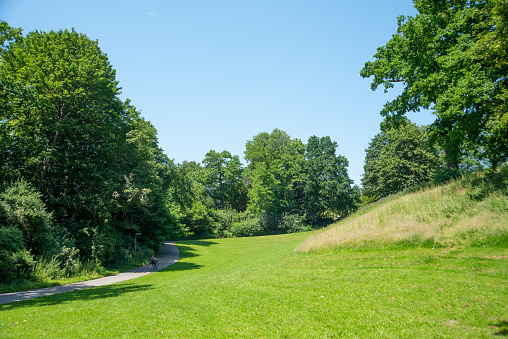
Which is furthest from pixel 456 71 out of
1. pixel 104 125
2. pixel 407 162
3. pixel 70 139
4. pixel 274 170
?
pixel 274 170

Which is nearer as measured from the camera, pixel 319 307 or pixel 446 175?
pixel 319 307

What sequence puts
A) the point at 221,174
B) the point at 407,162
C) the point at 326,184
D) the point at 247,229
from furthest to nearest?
the point at 221,174, the point at 326,184, the point at 247,229, the point at 407,162

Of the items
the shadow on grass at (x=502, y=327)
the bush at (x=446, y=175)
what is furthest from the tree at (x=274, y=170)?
the shadow on grass at (x=502, y=327)

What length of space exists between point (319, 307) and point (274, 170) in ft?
193

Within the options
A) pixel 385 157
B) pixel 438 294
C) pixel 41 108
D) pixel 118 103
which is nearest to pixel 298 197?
pixel 385 157

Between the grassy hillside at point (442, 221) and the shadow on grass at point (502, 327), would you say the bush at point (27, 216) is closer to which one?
the grassy hillside at point (442, 221)

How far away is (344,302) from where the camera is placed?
27.0 ft

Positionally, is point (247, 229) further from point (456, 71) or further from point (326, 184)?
point (456, 71)

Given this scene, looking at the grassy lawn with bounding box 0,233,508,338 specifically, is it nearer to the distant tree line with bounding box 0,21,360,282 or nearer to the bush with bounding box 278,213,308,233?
the distant tree line with bounding box 0,21,360,282

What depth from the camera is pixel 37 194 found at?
64.8 feet

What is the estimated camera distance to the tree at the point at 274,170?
201 feet

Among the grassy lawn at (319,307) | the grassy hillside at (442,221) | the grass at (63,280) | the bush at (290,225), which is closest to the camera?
the grassy lawn at (319,307)

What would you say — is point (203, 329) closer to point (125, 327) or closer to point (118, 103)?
point (125, 327)

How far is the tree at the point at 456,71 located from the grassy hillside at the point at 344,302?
3319 millimetres
